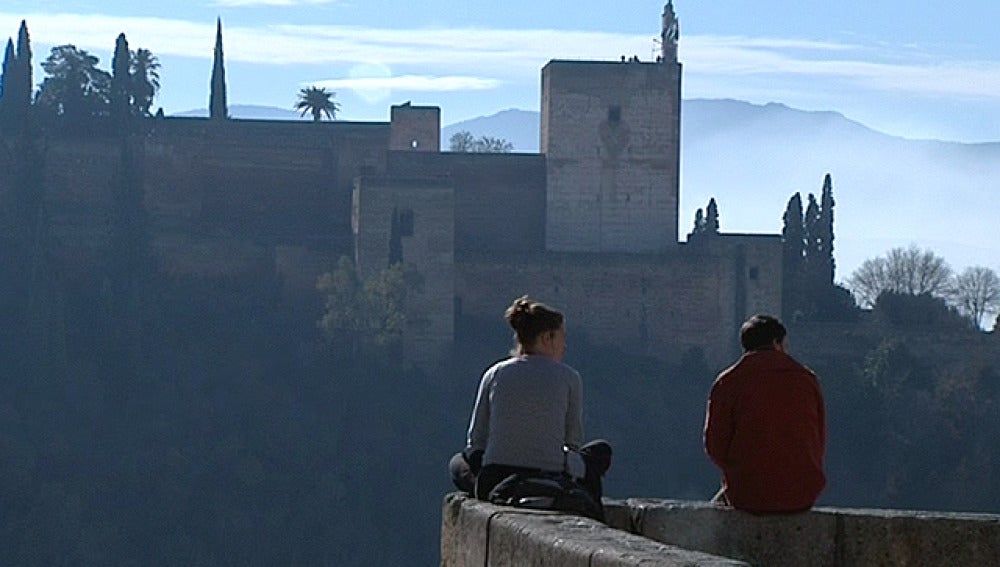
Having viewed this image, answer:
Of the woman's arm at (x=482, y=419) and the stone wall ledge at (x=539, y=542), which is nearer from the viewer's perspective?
the stone wall ledge at (x=539, y=542)

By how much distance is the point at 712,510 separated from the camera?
587 centimetres

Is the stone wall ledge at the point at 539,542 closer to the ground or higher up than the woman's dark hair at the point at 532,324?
closer to the ground

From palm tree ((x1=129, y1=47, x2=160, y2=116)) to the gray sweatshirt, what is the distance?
37.9 meters

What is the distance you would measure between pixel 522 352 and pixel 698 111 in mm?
176325

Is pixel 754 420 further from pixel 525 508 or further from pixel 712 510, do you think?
pixel 525 508

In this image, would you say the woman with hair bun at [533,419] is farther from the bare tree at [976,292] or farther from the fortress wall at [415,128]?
the bare tree at [976,292]

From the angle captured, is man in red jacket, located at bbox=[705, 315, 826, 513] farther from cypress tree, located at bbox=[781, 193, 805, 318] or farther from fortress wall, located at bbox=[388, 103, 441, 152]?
fortress wall, located at bbox=[388, 103, 441, 152]

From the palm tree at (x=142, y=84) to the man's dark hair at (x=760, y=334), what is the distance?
3741 cm

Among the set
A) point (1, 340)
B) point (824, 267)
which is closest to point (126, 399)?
point (1, 340)

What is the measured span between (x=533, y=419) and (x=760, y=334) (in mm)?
827

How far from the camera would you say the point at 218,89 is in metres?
47.6

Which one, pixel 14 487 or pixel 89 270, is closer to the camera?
pixel 14 487

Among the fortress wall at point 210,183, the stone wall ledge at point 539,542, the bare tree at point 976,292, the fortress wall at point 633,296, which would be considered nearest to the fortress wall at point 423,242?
the fortress wall at point 633,296

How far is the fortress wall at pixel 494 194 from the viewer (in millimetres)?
41125
